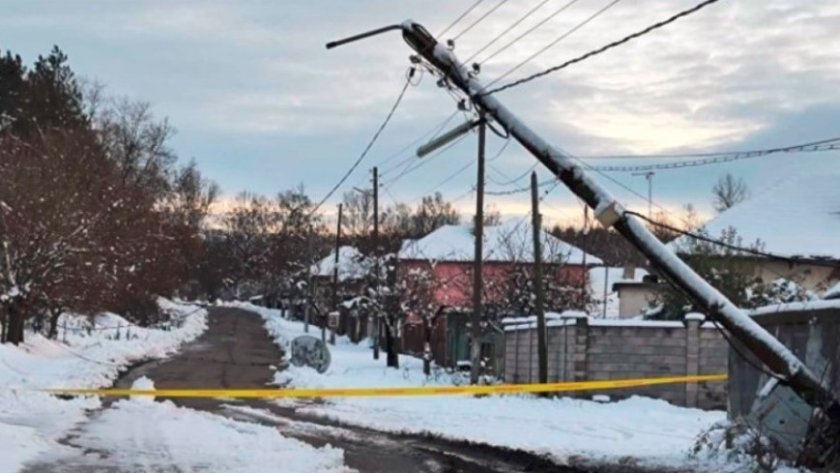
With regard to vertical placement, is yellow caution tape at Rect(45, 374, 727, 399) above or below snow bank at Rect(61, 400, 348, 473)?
above

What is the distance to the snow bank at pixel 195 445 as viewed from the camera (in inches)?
548

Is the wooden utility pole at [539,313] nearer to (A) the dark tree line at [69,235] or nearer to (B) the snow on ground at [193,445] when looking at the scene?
(B) the snow on ground at [193,445]

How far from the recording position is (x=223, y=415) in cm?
2131

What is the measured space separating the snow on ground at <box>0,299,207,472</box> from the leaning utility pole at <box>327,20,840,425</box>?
7.41 meters

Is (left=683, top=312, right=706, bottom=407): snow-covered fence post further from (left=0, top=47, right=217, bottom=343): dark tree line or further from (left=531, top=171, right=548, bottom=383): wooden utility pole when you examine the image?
(left=0, top=47, right=217, bottom=343): dark tree line

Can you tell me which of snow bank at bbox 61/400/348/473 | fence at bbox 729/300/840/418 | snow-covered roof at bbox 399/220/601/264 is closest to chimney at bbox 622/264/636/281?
snow-covered roof at bbox 399/220/601/264

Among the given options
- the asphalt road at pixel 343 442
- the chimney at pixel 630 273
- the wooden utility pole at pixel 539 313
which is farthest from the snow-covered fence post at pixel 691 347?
the chimney at pixel 630 273

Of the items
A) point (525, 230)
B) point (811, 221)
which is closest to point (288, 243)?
point (525, 230)

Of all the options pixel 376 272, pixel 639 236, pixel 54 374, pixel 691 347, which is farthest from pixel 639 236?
pixel 376 272

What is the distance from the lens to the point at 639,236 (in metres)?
14.9

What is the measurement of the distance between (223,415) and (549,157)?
9.17 m

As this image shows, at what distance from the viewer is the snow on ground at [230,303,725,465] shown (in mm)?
16812

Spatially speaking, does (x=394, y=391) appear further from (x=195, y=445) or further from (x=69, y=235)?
(x=69, y=235)

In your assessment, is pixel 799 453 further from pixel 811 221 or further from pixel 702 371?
pixel 811 221
